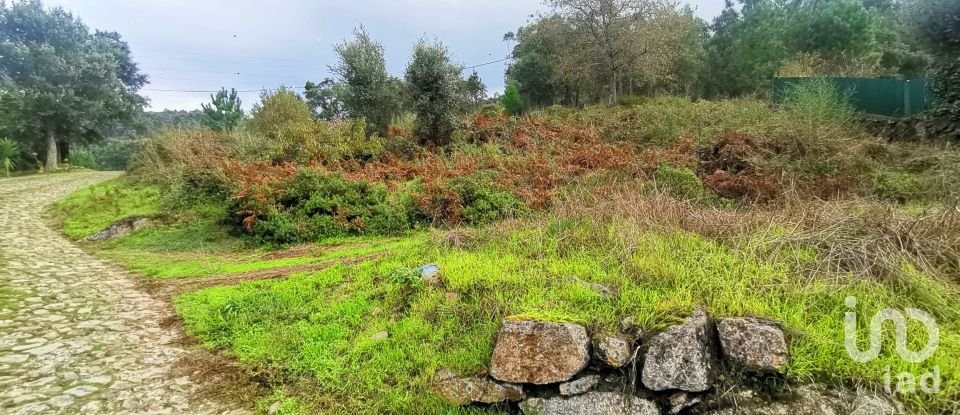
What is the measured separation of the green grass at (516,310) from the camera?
9.45ft

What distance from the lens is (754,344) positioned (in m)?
2.80

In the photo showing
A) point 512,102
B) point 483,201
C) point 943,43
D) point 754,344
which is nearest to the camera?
point 754,344

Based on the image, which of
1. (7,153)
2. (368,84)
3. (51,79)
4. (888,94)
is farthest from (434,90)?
(7,153)

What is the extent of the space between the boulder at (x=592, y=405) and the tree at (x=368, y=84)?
1351 cm

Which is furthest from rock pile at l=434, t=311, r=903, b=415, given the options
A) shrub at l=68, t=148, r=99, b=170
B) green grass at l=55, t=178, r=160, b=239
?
shrub at l=68, t=148, r=99, b=170

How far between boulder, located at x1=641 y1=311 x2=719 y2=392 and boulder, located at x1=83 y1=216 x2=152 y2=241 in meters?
10.6

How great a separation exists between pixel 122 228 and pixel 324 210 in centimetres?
447

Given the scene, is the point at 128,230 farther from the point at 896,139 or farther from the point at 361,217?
the point at 896,139

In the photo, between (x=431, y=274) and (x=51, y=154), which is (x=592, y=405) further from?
(x=51, y=154)

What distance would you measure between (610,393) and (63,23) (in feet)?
96.2

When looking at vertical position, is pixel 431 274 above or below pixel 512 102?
below

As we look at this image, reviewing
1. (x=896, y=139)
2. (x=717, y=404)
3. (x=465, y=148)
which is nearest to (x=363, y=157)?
(x=465, y=148)

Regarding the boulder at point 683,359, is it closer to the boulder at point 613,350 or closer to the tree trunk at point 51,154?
the boulder at point 613,350

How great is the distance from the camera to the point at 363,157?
13.7m
